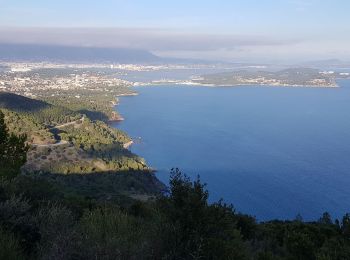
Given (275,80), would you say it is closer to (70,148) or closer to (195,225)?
(70,148)

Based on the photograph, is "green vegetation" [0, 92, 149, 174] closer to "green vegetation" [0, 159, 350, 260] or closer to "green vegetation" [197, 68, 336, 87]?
"green vegetation" [0, 159, 350, 260]

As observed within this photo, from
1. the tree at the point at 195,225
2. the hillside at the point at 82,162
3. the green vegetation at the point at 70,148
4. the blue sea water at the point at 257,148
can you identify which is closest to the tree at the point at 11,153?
the tree at the point at 195,225

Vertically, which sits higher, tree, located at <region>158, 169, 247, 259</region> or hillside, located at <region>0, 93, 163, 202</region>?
tree, located at <region>158, 169, 247, 259</region>

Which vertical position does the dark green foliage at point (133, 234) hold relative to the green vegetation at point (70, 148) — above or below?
above

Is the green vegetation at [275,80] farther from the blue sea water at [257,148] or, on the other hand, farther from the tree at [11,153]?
the tree at [11,153]

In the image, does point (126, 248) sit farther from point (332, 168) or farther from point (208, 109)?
point (208, 109)

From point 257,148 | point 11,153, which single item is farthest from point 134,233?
point 257,148

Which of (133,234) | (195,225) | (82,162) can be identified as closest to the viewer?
(195,225)

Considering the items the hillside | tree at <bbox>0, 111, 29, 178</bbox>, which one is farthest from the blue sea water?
tree at <bbox>0, 111, 29, 178</bbox>
